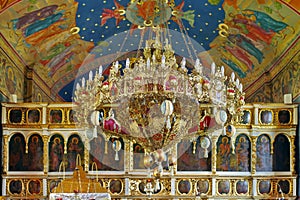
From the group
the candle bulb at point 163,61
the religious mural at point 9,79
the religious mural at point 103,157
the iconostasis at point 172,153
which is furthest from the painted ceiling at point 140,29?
the candle bulb at point 163,61

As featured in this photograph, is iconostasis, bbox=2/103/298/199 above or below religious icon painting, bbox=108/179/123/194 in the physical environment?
above

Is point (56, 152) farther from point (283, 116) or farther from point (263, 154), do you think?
point (283, 116)

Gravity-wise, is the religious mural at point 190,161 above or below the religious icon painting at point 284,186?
above

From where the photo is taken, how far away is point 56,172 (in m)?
18.2

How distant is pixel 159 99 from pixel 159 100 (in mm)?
17

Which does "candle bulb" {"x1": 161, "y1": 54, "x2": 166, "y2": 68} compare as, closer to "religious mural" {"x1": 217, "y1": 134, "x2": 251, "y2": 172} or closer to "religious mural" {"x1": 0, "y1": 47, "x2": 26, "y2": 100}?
"religious mural" {"x1": 217, "y1": 134, "x2": 251, "y2": 172}

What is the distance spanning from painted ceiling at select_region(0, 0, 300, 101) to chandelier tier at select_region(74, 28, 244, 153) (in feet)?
13.7

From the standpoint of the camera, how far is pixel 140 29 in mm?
20484

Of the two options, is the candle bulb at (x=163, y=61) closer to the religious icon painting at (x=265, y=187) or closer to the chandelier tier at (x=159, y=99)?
the chandelier tier at (x=159, y=99)

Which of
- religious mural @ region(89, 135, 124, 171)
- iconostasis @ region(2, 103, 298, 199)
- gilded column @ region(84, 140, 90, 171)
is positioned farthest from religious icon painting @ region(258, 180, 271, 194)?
gilded column @ region(84, 140, 90, 171)

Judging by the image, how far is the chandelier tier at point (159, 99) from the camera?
1204 cm

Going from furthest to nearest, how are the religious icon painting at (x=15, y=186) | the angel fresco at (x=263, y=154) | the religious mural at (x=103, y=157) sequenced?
the religious mural at (x=103, y=157)
the angel fresco at (x=263, y=154)
the religious icon painting at (x=15, y=186)

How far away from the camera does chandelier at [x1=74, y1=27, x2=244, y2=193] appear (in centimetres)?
1204

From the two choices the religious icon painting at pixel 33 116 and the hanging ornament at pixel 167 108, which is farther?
the religious icon painting at pixel 33 116
